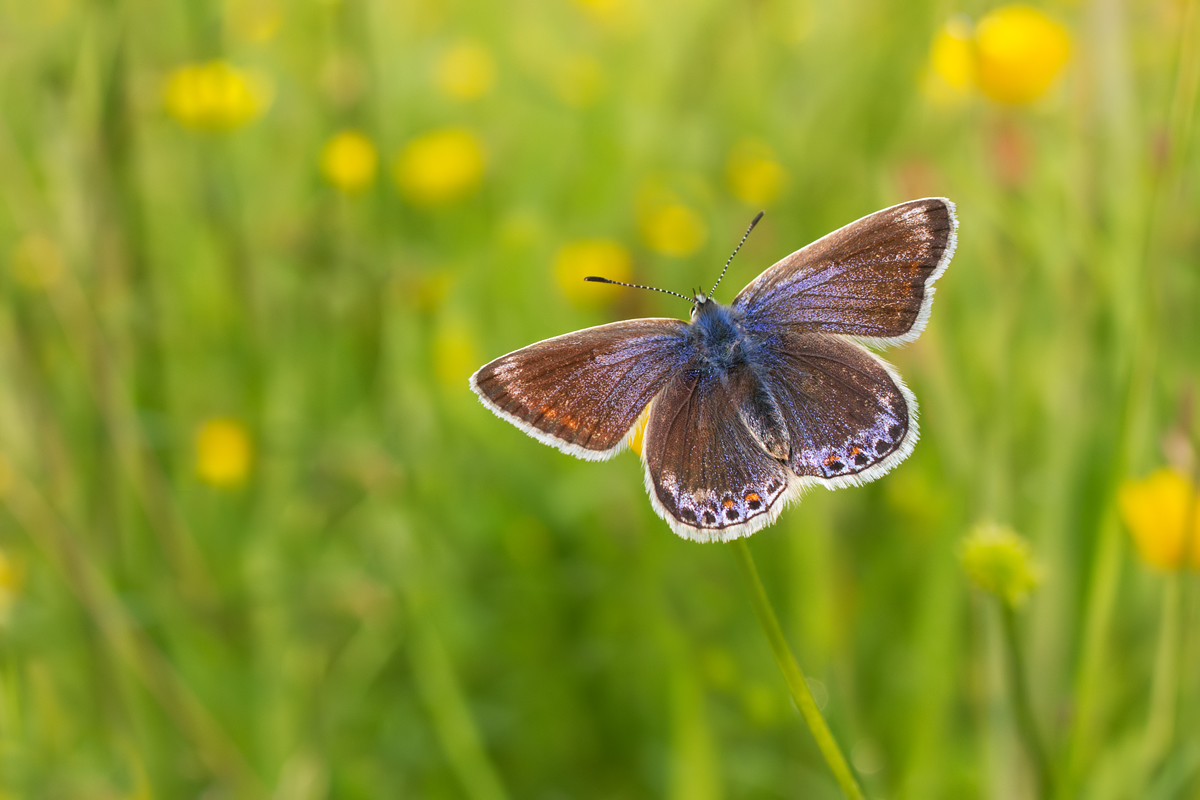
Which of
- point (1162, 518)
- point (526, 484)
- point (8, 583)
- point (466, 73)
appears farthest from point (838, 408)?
point (466, 73)

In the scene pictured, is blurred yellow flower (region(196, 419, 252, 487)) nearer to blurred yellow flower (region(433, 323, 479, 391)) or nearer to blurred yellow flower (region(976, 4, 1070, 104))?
blurred yellow flower (region(433, 323, 479, 391))

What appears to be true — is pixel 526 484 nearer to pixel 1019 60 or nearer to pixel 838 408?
A: pixel 838 408

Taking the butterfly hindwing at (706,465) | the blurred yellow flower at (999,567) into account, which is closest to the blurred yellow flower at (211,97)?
the butterfly hindwing at (706,465)

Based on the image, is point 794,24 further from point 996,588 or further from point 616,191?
point 996,588

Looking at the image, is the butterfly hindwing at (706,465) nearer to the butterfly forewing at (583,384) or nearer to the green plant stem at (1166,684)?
the butterfly forewing at (583,384)

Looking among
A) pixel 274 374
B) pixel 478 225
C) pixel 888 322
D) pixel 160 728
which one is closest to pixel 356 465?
pixel 274 374

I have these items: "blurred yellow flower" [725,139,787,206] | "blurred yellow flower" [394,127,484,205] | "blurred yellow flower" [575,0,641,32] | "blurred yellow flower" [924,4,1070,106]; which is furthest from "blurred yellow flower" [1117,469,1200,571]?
"blurred yellow flower" [575,0,641,32]

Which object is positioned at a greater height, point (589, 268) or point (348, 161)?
point (348, 161)
